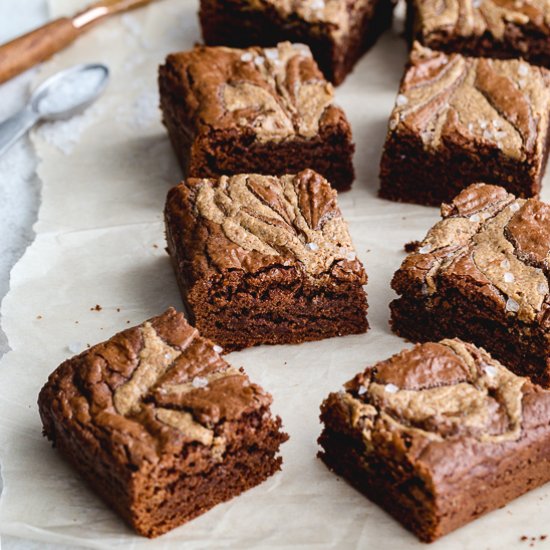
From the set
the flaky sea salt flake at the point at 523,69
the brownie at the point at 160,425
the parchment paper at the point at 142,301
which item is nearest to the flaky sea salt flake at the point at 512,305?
the parchment paper at the point at 142,301

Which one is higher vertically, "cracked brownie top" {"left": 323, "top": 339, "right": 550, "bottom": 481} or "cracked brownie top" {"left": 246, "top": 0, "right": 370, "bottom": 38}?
"cracked brownie top" {"left": 246, "top": 0, "right": 370, "bottom": 38}

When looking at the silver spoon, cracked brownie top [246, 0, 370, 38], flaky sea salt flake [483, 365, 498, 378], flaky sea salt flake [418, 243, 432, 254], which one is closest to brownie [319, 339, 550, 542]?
flaky sea salt flake [483, 365, 498, 378]

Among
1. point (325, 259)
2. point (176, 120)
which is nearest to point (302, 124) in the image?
point (176, 120)

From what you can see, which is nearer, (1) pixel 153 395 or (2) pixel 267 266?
(1) pixel 153 395

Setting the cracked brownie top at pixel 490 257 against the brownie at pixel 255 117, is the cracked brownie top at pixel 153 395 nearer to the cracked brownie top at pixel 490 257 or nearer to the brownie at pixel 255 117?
the cracked brownie top at pixel 490 257

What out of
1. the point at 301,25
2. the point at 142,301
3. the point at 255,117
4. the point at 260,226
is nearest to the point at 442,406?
the point at 260,226

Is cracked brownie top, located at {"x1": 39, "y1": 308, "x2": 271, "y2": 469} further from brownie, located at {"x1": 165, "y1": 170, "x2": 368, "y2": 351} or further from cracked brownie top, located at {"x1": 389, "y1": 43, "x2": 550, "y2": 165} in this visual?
cracked brownie top, located at {"x1": 389, "y1": 43, "x2": 550, "y2": 165}

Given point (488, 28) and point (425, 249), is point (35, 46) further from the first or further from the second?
point (425, 249)

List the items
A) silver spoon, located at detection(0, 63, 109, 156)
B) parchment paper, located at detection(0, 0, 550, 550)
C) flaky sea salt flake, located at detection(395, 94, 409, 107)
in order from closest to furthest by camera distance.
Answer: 1. parchment paper, located at detection(0, 0, 550, 550)
2. flaky sea salt flake, located at detection(395, 94, 409, 107)
3. silver spoon, located at detection(0, 63, 109, 156)
